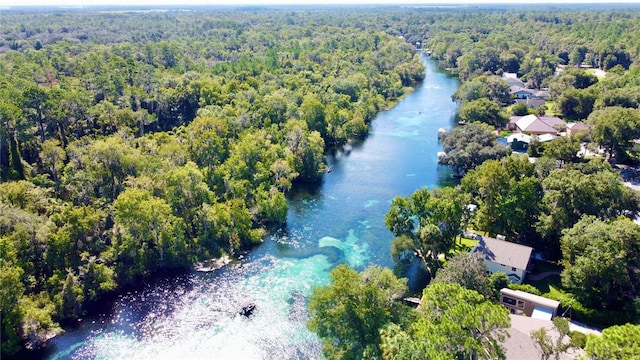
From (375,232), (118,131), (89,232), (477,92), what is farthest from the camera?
(477,92)

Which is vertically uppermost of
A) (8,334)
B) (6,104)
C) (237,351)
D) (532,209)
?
(6,104)

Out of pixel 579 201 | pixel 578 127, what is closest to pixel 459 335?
pixel 579 201

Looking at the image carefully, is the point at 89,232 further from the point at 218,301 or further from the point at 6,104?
the point at 6,104

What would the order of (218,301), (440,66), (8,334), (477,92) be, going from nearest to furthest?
(8,334)
(218,301)
(477,92)
(440,66)

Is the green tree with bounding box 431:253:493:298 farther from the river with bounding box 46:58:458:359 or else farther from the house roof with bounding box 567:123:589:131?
the house roof with bounding box 567:123:589:131

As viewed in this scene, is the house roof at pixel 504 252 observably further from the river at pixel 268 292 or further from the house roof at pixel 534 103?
the house roof at pixel 534 103

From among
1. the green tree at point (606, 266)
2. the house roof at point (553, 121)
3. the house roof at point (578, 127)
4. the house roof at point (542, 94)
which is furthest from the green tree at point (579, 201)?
the house roof at point (542, 94)

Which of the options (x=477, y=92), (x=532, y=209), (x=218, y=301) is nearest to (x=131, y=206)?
(x=218, y=301)
